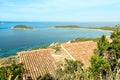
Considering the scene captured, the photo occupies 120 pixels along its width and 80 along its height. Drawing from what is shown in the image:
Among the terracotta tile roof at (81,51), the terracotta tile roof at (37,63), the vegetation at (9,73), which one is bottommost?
the terracotta tile roof at (37,63)

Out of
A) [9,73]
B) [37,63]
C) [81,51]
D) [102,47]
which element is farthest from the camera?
[81,51]

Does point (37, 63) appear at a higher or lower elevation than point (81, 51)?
lower

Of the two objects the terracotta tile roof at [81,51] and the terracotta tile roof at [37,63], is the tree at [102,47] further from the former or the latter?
the terracotta tile roof at [37,63]

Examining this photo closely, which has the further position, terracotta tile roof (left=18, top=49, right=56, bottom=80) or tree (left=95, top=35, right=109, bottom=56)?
terracotta tile roof (left=18, top=49, right=56, bottom=80)

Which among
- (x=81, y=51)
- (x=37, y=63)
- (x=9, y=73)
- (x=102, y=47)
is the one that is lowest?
(x=37, y=63)

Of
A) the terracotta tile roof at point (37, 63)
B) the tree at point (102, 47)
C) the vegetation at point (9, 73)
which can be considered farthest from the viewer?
the terracotta tile roof at point (37, 63)

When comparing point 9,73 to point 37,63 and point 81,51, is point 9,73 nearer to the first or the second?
point 37,63

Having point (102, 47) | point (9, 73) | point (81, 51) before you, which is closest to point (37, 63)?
point (81, 51)

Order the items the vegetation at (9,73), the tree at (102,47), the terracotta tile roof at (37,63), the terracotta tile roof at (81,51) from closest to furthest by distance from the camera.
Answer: the vegetation at (9,73)
the tree at (102,47)
the terracotta tile roof at (37,63)
the terracotta tile roof at (81,51)

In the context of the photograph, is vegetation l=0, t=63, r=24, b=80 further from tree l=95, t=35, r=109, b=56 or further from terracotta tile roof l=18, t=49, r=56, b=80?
tree l=95, t=35, r=109, b=56

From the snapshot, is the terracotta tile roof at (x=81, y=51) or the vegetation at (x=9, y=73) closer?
the vegetation at (x=9, y=73)

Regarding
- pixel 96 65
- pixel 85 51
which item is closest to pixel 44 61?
pixel 85 51

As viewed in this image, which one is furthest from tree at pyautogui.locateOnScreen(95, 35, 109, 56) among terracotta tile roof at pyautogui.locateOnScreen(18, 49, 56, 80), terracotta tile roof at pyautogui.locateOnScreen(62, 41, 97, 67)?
terracotta tile roof at pyautogui.locateOnScreen(18, 49, 56, 80)

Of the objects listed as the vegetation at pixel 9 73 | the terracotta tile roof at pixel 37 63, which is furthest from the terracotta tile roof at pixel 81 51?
the vegetation at pixel 9 73
